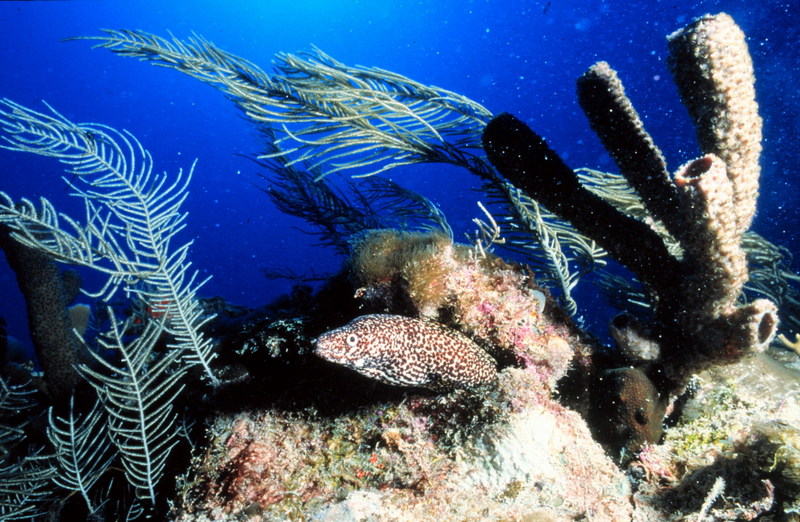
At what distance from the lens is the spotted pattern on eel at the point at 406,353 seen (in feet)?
8.35

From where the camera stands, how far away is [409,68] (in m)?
94.4

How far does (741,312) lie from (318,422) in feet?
10.6

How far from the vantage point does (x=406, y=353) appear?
105 inches

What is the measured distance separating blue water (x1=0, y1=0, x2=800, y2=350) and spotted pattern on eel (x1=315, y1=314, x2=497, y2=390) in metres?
47.6

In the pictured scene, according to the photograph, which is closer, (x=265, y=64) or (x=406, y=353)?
(x=406, y=353)

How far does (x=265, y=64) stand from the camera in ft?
337

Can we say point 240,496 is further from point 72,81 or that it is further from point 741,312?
point 72,81

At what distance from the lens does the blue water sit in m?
58.8

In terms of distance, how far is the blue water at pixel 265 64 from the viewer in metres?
58.8

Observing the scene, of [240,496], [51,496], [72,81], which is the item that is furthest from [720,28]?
[72,81]

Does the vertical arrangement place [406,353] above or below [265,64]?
below

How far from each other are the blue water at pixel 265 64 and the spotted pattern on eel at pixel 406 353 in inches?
1875

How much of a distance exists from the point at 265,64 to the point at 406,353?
119 metres

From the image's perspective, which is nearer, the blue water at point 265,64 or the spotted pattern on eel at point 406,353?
the spotted pattern on eel at point 406,353
